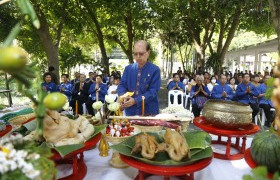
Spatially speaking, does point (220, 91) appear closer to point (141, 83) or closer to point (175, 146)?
point (141, 83)

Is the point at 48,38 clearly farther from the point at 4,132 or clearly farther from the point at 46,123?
the point at 46,123

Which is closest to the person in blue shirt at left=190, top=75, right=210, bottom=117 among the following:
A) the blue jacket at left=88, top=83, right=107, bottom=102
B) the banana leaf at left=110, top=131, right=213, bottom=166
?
the blue jacket at left=88, top=83, right=107, bottom=102

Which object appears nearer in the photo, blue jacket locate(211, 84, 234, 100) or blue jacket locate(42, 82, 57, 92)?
blue jacket locate(42, 82, 57, 92)

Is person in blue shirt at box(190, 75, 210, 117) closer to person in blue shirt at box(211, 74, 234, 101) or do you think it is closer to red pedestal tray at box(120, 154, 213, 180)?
person in blue shirt at box(211, 74, 234, 101)

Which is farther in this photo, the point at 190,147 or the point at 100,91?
the point at 100,91

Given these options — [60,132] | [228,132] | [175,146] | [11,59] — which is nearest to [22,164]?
[11,59]

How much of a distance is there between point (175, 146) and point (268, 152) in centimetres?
46

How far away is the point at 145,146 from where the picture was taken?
1446mm

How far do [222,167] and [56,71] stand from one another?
6949 millimetres

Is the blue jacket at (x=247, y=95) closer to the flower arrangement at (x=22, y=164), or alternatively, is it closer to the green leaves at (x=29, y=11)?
the flower arrangement at (x=22, y=164)

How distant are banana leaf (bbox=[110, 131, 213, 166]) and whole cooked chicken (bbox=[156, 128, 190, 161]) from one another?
0.08 feet

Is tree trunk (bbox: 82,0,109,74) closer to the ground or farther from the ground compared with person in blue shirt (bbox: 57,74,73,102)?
farther from the ground

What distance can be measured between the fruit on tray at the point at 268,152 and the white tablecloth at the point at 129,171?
328 mm

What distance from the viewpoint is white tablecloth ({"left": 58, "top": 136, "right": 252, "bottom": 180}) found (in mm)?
A: 1653
